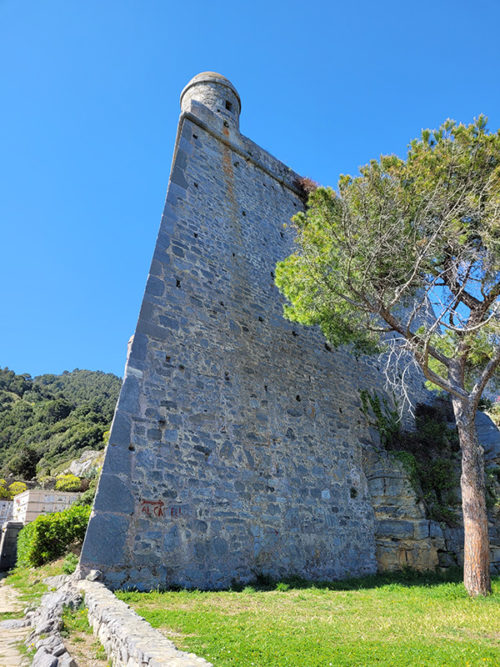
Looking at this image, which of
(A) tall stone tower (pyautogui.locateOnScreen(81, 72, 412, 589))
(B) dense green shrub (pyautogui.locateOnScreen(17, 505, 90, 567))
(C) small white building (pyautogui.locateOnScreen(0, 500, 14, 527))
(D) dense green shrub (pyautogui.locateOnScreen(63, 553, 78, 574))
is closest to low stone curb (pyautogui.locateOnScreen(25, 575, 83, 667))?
(D) dense green shrub (pyautogui.locateOnScreen(63, 553, 78, 574))

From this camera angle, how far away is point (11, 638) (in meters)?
4.58

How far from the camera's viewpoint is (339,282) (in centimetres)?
888

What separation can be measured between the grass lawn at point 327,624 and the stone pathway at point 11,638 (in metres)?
1.23

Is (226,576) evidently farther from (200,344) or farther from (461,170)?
(461,170)

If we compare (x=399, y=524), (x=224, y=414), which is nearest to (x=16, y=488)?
(x=224, y=414)

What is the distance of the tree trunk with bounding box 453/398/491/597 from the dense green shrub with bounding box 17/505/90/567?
23.6 ft

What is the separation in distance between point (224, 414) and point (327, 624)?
166 inches

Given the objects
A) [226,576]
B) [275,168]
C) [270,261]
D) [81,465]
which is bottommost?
[226,576]

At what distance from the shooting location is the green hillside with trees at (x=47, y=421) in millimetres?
33750

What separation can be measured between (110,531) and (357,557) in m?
6.30

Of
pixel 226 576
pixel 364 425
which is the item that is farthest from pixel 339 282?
pixel 226 576

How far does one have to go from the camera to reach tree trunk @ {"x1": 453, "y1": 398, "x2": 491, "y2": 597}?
7.00 meters

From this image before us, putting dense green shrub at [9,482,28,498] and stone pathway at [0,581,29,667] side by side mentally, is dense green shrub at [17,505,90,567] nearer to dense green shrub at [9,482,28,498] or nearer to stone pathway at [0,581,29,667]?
stone pathway at [0,581,29,667]

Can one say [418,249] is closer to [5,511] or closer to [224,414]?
[224,414]
